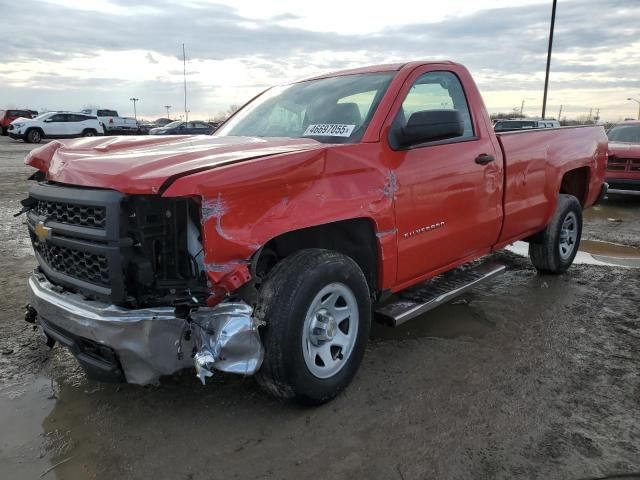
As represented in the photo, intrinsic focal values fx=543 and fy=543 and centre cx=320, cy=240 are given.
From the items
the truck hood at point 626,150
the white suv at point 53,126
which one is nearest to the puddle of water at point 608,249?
the truck hood at point 626,150

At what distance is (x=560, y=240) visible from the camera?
572 cm

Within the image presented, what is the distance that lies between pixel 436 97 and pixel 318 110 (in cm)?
94

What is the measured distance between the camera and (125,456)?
273 centimetres

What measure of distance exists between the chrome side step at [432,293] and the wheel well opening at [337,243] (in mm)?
248

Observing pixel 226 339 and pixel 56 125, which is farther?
pixel 56 125

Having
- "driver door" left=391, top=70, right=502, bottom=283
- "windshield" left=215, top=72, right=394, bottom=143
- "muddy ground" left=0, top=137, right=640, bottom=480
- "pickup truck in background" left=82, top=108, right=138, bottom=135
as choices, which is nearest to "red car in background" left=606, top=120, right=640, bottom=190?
"muddy ground" left=0, top=137, right=640, bottom=480

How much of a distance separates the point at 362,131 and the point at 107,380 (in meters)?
2.04

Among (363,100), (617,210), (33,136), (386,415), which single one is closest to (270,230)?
(386,415)

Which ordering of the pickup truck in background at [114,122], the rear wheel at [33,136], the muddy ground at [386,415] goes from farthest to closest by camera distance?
the pickup truck in background at [114,122]
the rear wheel at [33,136]
the muddy ground at [386,415]

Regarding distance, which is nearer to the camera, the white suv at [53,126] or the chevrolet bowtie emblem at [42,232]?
the chevrolet bowtie emblem at [42,232]

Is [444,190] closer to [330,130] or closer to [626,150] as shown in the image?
[330,130]

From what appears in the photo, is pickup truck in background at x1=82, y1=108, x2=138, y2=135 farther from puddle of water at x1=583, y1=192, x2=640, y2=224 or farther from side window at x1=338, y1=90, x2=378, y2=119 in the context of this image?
side window at x1=338, y1=90, x2=378, y2=119

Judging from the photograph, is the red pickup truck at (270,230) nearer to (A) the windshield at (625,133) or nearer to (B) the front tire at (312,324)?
(B) the front tire at (312,324)

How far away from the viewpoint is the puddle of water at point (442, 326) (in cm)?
423
